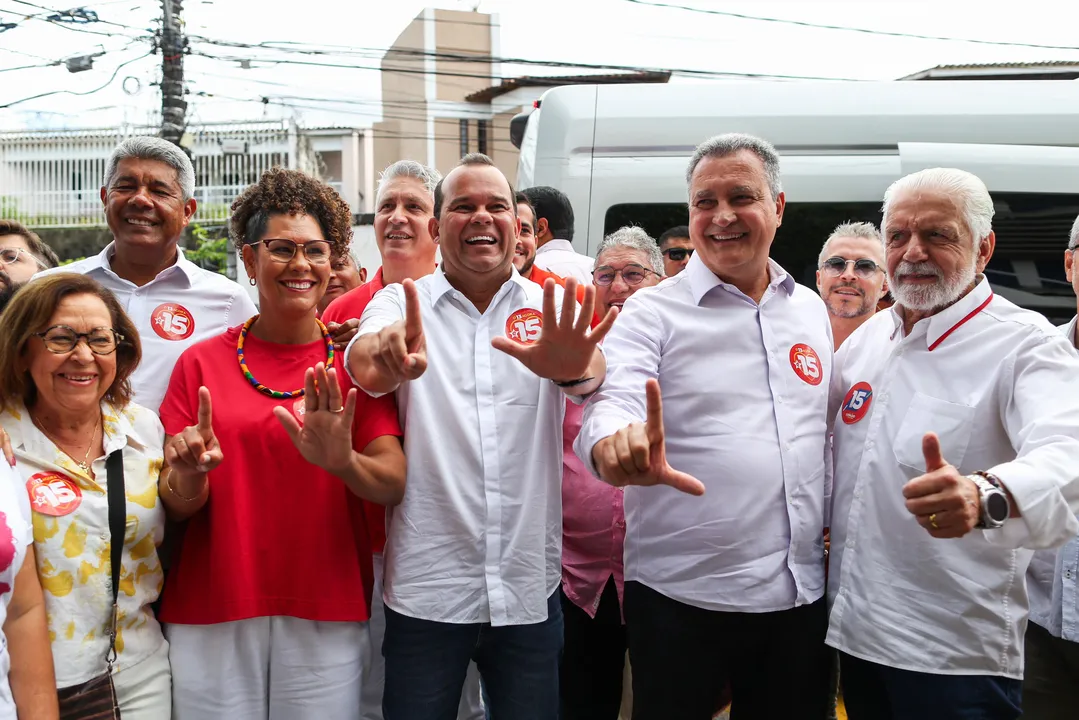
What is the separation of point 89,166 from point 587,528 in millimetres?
21053

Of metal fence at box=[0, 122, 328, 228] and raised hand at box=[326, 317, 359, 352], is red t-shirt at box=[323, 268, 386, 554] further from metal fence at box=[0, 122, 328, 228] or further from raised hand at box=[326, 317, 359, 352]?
metal fence at box=[0, 122, 328, 228]

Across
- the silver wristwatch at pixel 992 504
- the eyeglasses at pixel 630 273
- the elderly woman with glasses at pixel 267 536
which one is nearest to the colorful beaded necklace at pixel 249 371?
the elderly woman with glasses at pixel 267 536

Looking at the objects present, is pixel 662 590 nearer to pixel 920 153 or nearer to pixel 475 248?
pixel 475 248

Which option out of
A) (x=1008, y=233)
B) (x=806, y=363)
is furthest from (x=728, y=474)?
(x=1008, y=233)

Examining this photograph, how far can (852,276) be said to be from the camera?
435 centimetres

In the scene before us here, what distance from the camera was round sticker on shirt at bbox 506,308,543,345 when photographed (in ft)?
8.74

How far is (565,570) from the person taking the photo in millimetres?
3215

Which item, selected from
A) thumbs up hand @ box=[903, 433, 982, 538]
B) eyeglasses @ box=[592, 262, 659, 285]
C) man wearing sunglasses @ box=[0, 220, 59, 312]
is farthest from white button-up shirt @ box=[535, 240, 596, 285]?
thumbs up hand @ box=[903, 433, 982, 538]

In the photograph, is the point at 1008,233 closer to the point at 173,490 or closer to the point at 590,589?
the point at 590,589

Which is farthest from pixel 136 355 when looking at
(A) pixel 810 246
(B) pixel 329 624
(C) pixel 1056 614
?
(A) pixel 810 246

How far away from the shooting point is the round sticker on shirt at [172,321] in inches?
125

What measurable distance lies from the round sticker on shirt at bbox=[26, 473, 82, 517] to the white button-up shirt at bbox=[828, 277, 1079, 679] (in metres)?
2.16

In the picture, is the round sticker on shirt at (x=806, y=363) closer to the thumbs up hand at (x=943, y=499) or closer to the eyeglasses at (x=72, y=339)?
the thumbs up hand at (x=943, y=499)

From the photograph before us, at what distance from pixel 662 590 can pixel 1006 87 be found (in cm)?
446
